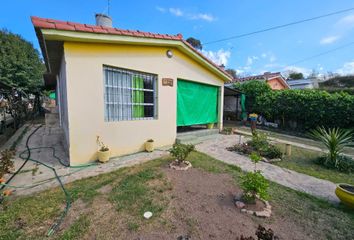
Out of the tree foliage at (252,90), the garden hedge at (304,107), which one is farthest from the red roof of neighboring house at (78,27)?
the tree foliage at (252,90)

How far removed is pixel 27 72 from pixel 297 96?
23.2m

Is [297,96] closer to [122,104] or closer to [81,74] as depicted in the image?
[122,104]

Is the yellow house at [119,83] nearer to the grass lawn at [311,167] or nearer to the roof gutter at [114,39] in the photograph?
the roof gutter at [114,39]

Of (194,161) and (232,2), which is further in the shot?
(232,2)

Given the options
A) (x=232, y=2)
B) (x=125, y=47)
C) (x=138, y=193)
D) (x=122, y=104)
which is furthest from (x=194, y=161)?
(x=232, y=2)

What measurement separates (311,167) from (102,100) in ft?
22.1

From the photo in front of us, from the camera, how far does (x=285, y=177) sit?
447cm

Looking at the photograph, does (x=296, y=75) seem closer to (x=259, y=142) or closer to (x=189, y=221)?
(x=259, y=142)

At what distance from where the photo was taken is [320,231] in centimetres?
250

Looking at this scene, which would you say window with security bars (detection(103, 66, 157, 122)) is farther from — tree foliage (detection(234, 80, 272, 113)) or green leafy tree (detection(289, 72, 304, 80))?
green leafy tree (detection(289, 72, 304, 80))

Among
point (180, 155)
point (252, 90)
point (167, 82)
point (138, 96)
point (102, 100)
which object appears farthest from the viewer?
point (252, 90)

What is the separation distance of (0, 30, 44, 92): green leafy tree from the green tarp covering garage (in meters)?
14.9

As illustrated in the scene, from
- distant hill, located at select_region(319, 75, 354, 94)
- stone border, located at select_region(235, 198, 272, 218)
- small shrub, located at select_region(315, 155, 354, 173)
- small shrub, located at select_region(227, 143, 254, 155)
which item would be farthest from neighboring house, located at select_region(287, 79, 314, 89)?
stone border, located at select_region(235, 198, 272, 218)

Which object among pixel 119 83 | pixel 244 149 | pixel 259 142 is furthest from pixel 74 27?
pixel 259 142
